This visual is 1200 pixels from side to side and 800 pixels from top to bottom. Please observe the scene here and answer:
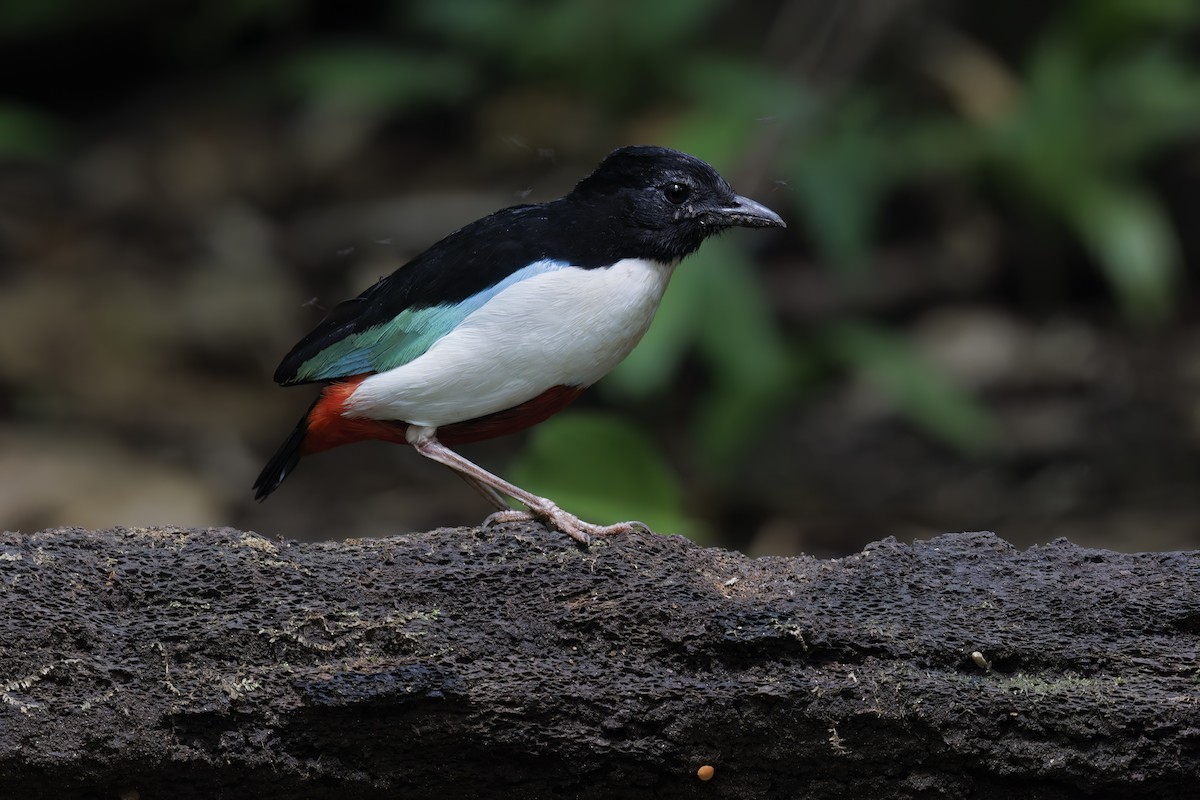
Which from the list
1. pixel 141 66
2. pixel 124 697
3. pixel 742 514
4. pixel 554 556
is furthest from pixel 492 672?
pixel 141 66

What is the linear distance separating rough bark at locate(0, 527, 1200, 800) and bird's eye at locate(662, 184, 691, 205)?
39.3 inches

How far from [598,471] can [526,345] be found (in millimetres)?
1983

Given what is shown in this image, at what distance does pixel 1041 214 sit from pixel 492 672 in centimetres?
608

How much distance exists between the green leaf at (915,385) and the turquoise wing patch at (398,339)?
13.6 ft

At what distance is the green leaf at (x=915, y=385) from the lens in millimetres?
7387

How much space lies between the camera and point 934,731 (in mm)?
3250

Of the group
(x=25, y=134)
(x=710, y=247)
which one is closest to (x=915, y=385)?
(x=710, y=247)

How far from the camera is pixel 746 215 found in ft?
12.5

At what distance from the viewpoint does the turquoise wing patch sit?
369 centimetres

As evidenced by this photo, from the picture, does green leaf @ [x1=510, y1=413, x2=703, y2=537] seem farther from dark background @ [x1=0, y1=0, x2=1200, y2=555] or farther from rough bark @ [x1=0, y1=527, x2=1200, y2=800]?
rough bark @ [x1=0, y1=527, x2=1200, y2=800]

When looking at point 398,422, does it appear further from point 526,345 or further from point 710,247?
point 710,247

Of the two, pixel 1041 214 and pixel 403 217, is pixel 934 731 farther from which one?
pixel 403 217

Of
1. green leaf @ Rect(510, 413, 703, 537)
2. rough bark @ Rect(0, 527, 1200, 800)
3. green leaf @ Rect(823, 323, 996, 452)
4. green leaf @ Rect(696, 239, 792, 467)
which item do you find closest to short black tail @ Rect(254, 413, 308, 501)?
rough bark @ Rect(0, 527, 1200, 800)

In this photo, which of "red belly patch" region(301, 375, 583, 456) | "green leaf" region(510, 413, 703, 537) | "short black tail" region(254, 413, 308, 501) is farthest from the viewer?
"green leaf" region(510, 413, 703, 537)
